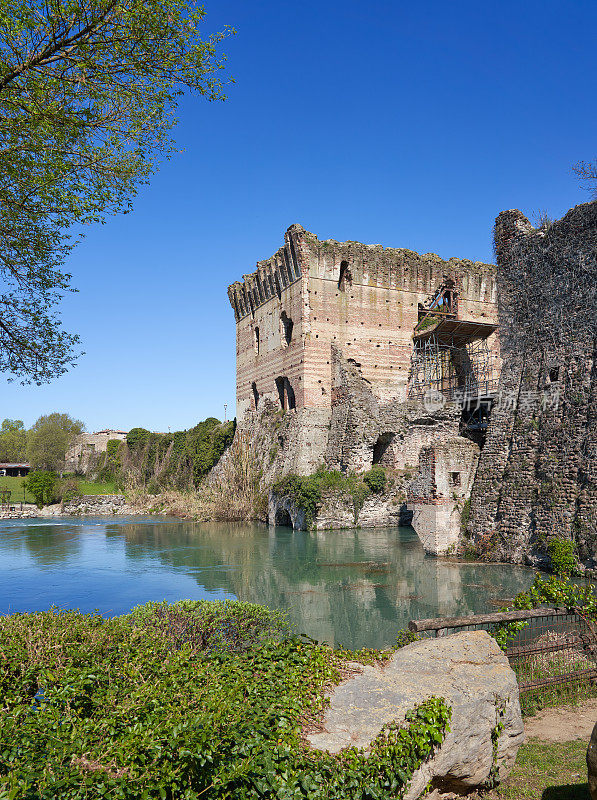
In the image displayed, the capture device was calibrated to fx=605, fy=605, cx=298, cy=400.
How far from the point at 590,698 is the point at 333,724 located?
368 centimetres

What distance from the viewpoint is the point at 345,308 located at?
28938 millimetres

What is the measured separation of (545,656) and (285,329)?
25.2 meters

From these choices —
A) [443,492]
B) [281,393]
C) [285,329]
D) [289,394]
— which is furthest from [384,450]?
[443,492]

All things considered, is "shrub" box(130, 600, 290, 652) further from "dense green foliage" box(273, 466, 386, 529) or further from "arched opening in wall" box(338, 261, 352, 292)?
"arched opening in wall" box(338, 261, 352, 292)

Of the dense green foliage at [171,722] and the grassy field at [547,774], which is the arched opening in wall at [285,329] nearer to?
the dense green foliage at [171,722]

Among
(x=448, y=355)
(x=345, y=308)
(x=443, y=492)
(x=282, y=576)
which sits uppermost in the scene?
(x=345, y=308)

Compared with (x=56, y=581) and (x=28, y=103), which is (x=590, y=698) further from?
(x=56, y=581)

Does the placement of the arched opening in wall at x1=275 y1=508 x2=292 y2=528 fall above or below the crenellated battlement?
below

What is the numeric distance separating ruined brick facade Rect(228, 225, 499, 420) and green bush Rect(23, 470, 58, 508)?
546 inches

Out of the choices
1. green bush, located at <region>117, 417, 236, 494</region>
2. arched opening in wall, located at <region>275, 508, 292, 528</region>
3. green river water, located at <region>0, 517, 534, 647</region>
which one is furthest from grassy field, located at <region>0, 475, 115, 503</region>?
arched opening in wall, located at <region>275, 508, 292, 528</region>

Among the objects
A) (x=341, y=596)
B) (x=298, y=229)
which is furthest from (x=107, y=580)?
(x=298, y=229)

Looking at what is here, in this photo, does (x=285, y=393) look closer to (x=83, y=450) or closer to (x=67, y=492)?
(x=67, y=492)

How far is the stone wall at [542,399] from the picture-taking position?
1282 centimetres

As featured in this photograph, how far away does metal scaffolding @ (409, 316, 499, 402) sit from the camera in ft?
96.4
